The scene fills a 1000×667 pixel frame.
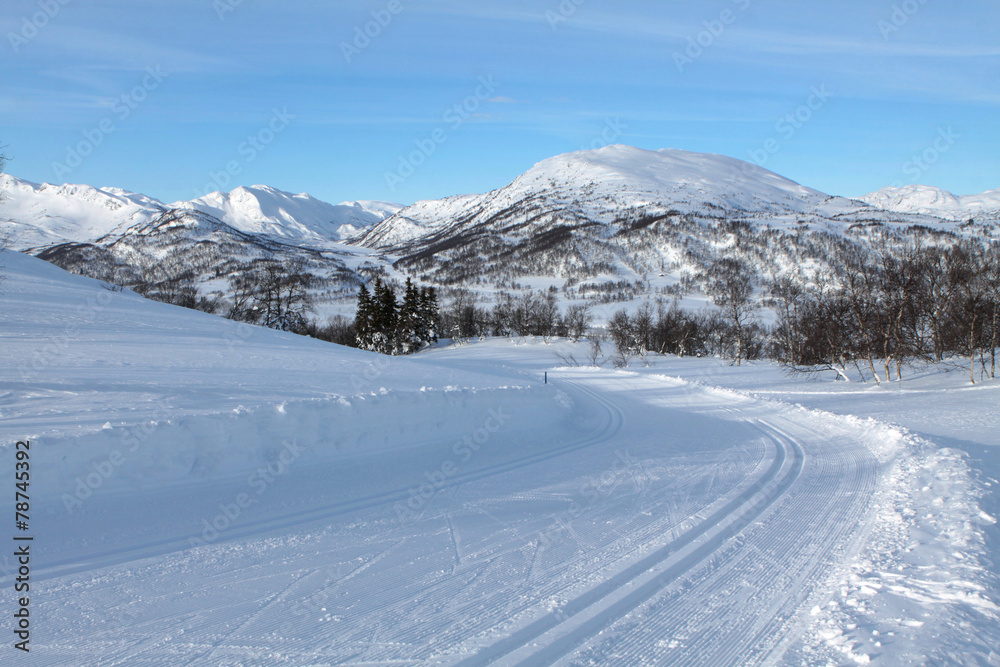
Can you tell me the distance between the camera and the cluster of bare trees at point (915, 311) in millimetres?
24297

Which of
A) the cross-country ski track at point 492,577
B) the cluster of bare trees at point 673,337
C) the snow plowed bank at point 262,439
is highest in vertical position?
the cluster of bare trees at point 673,337

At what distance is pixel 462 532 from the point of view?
6.02m

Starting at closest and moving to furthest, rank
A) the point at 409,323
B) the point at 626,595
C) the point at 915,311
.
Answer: the point at 626,595
the point at 915,311
the point at 409,323

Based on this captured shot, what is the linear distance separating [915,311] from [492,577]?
30326 millimetres

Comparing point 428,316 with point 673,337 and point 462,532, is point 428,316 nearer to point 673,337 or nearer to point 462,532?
point 673,337

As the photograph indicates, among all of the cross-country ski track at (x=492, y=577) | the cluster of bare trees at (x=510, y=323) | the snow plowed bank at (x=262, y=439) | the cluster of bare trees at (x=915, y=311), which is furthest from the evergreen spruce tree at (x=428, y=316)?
the cross-country ski track at (x=492, y=577)

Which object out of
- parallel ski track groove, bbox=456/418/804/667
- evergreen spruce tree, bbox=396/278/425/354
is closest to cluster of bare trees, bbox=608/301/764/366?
evergreen spruce tree, bbox=396/278/425/354

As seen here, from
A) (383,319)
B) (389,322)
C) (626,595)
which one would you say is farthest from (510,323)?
(626,595)

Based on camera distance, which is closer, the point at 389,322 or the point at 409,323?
the point at 389,322

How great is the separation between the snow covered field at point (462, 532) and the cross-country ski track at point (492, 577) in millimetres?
27

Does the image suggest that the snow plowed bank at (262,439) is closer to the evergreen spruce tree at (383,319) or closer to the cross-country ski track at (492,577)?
the cross-country ski track at (492,577)

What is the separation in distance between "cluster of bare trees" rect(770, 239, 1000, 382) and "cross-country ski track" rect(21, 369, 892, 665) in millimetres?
21635

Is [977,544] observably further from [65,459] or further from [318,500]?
[65,459]

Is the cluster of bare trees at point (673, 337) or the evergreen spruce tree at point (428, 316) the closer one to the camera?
the evergreen spruce tree at point (428, 316)
